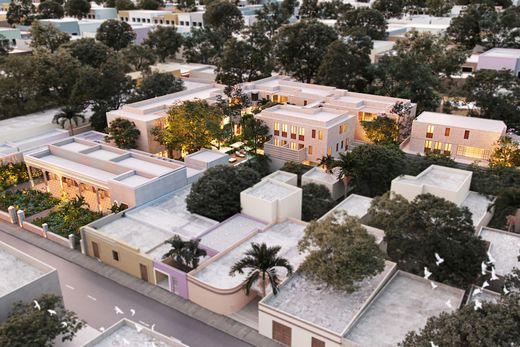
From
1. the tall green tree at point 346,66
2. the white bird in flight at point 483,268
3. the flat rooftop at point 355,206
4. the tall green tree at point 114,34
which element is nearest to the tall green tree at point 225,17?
the tall green tree at point 114,34

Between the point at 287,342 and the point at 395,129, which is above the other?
the point at 395,129

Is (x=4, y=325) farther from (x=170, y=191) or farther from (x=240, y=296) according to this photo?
Result: (x=170, y=191)

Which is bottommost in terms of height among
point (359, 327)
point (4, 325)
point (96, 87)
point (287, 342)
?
point (287, 342)

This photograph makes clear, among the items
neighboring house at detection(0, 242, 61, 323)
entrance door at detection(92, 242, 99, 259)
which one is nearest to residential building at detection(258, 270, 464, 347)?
neighboring house at detection(0, 242, 61, 323)

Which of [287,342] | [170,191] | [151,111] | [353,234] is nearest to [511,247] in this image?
[353,234]

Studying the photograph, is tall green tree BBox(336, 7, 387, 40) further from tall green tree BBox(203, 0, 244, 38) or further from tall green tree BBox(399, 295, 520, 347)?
tall green tree BBox(399, 295, 520, 347)

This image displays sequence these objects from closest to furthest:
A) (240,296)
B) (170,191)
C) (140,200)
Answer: (240,296) < (140,200) < (170,191)

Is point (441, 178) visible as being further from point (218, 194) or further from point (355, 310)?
point (218, 194)

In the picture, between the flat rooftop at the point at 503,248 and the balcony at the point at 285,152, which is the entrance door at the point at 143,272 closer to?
the balcony at the point at 285,152

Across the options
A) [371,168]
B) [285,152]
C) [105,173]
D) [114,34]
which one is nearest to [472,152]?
[371,168]
